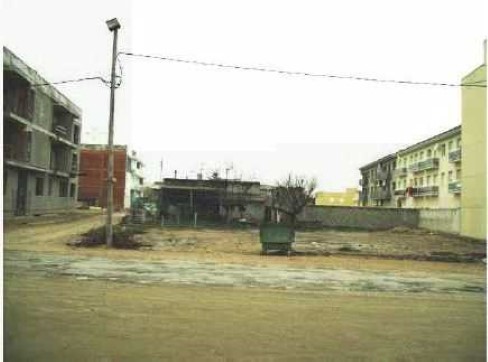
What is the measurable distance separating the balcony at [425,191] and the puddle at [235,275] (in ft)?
116

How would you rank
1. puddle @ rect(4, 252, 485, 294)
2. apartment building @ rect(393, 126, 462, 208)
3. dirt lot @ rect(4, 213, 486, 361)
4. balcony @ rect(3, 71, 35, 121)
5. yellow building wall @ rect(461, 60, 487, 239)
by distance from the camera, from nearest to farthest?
balcony @ rect(3, 71, 35, 121) < dirt lot @ rect(4, 213, 486, 361) < puddle @ rect(4, 252, 485, 294) < yellow building wall @ rect(461, 60, 487, 239) < apartment building @ rect(393, 126, 462, 208)

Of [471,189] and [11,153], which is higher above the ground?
[471,189]

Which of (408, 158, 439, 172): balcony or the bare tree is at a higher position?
(408, 158, 439, 172): balcony

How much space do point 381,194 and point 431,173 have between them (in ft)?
49.4

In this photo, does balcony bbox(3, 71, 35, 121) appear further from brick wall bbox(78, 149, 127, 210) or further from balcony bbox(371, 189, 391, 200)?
balcony bbox(371, 189, 391, 200)

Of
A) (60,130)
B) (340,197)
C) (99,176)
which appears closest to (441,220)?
(60,130)

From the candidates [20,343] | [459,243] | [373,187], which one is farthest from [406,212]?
[20,343]

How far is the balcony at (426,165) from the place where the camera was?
45.7 meters

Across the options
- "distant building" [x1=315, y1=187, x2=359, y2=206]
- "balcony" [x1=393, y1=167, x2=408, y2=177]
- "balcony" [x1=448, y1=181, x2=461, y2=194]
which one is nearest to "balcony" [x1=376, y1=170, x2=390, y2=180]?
"balcony" [x1=393, y1=167, x2=408, y2=177]

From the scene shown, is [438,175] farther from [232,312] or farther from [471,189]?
[232,312]

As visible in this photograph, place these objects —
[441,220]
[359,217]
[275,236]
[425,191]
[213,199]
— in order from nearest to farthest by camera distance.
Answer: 1. [275,236]
2. [441,220]
3. [213,199]
4. [359,217]
5. [425,191]

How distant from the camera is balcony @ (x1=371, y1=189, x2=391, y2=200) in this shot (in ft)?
199

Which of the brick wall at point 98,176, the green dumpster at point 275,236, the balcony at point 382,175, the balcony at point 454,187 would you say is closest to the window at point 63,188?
the brick wall at point 98,176

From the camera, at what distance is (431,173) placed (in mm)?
47594
